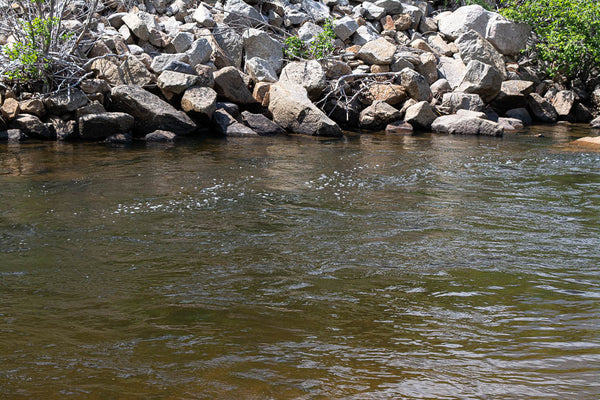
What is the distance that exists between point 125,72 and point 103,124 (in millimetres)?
1604

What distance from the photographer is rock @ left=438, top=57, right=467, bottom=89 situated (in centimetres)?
1537

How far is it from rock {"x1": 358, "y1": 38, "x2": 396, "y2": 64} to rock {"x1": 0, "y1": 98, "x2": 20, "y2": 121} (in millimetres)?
8099

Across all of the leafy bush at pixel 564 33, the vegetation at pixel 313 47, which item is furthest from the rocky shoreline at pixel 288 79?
the leafy bush at pixel 564 33

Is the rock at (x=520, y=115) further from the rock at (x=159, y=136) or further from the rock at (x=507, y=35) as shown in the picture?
the rock at (x=159, y=136)

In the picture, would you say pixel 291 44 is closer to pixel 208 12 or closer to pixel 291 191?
pixel 208 12

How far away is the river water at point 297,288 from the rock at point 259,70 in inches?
250

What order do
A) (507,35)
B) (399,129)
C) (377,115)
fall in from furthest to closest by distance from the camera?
(507,35) → (377,115) → (399,129)

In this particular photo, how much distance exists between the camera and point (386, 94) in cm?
1352

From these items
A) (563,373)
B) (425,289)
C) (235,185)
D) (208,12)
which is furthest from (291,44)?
(563,373)

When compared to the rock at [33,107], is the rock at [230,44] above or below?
above

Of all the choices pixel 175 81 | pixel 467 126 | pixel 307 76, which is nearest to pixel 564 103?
pixel 467 126

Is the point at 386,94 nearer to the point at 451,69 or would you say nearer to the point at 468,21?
the point at 451,69

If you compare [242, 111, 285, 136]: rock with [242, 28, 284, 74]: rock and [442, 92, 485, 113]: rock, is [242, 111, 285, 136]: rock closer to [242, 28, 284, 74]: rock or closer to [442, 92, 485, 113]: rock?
[242, 28, 284, 74]: rock

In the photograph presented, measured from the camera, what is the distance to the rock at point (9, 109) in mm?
10547
